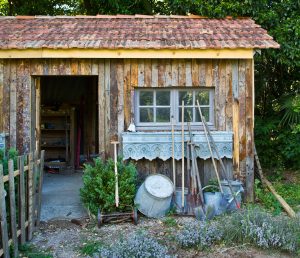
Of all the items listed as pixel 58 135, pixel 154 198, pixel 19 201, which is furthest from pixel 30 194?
pixel 58 135

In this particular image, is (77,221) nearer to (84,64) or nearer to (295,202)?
(84,64)

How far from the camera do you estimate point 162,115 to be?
808cm

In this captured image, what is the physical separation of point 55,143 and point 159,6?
19.2ft

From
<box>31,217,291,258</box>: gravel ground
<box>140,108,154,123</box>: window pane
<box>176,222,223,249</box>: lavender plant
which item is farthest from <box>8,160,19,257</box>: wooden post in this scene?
<box>140,108,154,123</box>: window pane

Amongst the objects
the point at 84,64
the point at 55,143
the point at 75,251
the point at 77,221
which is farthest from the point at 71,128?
the point at 75,251

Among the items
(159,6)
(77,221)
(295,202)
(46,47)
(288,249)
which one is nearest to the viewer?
(288,249)

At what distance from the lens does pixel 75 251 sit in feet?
18.7

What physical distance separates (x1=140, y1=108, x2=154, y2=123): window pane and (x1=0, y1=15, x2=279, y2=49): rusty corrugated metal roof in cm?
128

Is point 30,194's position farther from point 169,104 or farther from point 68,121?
point 68,121

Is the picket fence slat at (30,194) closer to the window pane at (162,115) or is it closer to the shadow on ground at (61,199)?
the shadow on ground at (61,199)

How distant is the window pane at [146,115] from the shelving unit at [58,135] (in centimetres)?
428

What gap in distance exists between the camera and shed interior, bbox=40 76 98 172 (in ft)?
39.1

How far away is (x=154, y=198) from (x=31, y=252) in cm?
221

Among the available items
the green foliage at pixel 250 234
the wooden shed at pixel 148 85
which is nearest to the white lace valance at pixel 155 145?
the wooden shed at pixel 148 85
